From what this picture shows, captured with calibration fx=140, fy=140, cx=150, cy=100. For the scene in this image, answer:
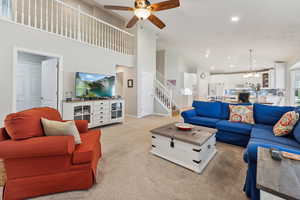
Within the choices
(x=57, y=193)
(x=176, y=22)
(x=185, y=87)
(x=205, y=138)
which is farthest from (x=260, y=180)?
(x=185, y=87)

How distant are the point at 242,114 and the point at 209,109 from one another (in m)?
0.74

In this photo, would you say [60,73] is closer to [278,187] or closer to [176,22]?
[176,22]

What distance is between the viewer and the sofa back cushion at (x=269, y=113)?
270 centimetres

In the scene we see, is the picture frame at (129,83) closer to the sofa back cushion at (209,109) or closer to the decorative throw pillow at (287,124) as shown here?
the sofa back cushion at (209,109)

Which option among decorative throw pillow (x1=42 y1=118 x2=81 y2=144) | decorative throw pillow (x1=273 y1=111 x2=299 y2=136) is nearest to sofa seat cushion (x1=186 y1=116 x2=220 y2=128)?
decorative throw pillow (x1=273 y1=111 x2=299 y2=136)

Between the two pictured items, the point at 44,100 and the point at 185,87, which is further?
the point at 185,87

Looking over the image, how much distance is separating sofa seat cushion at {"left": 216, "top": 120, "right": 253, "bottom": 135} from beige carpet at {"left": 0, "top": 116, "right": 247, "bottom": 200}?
0.37m

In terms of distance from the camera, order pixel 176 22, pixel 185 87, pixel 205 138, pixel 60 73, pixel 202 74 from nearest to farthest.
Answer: pixel 205 138 < pixel 60 73 < pixel 176 22 < pixel 185 87 < pixel 202 74

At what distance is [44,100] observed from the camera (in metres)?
3.89

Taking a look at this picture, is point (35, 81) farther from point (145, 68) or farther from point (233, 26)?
point (233, 26)

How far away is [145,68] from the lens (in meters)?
6.00

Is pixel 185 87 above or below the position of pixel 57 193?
above

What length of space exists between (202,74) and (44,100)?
1017 cm

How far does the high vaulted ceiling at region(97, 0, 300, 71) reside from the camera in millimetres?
3645
